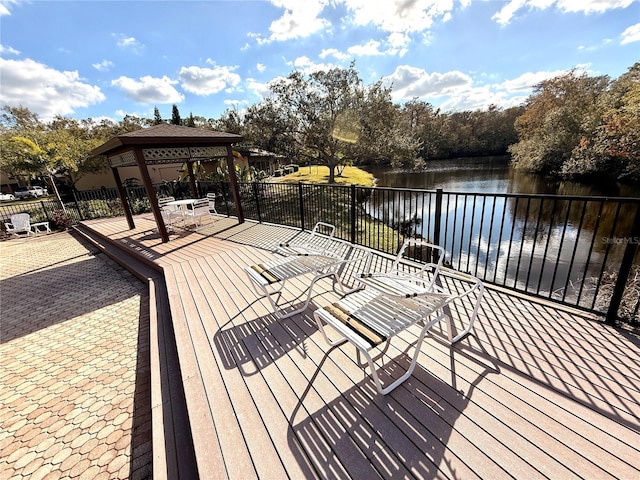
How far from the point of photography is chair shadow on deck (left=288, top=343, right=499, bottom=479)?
127cm

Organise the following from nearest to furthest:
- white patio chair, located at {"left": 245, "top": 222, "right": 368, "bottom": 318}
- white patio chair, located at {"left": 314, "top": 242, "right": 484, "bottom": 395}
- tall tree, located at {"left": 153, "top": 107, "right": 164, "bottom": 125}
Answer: white patio chair, located at {"left": 314, "top": 242, "right": 484, "bottom": 395} < white patio chair, located at {"left": 245, "top": 222, "right": 368, "bottom": 318} < tall tree, located at {"left": 153, "top": 107, "right": 164, "bottom": 125}

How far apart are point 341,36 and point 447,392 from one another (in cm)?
986

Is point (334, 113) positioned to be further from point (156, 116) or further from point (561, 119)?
point (156, 116)

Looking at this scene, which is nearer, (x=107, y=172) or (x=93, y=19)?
(x=93, y=19)

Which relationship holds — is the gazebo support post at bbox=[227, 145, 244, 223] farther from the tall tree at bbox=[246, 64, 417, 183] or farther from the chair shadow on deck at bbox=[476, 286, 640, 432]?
the tall tree at bbox=[246, 64, 417, 183]

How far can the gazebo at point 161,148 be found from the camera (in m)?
4.88

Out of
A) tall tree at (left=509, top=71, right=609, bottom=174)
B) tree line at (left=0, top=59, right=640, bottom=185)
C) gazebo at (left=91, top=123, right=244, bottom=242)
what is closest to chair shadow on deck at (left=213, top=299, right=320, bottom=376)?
gazebo at (left=91, top=123, right=244, bottom=242)

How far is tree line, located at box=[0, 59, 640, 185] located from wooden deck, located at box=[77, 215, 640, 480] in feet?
45.8

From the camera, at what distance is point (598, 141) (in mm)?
14664

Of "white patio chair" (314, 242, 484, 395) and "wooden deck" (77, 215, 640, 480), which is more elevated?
"white patio chair" (314, 242, 484, 395)

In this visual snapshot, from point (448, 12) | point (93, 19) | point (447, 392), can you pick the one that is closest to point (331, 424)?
point (447, 392)

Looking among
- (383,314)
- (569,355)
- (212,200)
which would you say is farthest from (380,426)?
(212,200)

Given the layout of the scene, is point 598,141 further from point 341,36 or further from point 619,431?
point 619,431

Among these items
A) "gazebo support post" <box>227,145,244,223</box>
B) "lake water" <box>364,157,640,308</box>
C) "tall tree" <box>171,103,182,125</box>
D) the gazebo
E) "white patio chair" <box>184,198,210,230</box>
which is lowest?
"lake water" <box>364,157,640,308</box>
